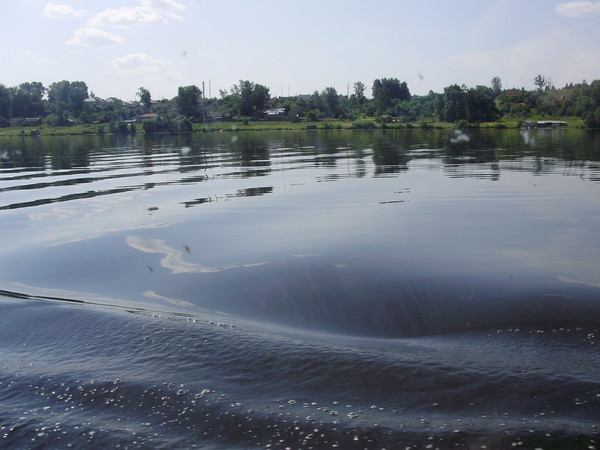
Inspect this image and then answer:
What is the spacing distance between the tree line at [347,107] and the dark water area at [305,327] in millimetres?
112137

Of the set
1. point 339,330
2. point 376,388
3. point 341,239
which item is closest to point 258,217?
point 341,239

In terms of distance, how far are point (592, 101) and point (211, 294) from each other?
435ft

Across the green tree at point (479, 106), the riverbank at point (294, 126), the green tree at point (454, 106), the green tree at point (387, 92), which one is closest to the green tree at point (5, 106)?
the riverbank at point (294, 126)

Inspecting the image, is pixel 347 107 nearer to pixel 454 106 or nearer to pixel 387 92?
pixel 387 92

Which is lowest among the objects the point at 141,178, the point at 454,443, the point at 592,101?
the point at 454,443

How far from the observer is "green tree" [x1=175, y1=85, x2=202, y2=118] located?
157 meters

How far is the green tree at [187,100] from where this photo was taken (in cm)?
15695

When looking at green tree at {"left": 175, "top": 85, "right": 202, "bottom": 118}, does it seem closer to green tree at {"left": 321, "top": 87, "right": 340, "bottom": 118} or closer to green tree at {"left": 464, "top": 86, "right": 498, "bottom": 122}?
green tree at {"left": 321, "top": 87, "right": 340, "bottom": 118}

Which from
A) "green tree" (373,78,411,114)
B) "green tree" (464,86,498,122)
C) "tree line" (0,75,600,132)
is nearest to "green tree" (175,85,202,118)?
"tree line" (0,75,600,132)

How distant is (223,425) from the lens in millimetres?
5637

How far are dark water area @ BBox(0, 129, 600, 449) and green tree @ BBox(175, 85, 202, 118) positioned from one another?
146186 millimetres

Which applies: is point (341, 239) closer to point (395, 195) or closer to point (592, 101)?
point (395, 195)

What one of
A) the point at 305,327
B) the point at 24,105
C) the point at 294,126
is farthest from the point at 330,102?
the point at 305,327

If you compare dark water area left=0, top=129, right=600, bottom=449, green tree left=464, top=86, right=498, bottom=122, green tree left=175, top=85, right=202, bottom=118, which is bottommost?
dark water area left=0, top=129, right=600, bottom=449
